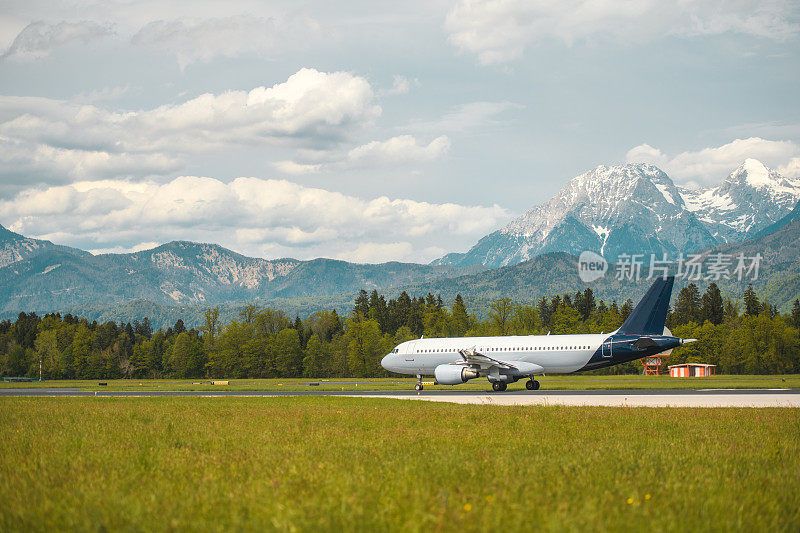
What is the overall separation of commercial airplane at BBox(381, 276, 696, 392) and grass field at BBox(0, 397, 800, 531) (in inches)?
979

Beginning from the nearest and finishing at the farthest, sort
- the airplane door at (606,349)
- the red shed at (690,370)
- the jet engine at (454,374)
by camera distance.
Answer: the airplane door at (606,349) → the jet engine at (454,374) → the red shed at (690,370)

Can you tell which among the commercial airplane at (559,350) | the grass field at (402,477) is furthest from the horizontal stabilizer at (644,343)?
the grass field at (402,477)

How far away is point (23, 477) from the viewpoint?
32.1 ft

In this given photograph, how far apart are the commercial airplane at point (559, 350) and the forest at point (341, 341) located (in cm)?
6921

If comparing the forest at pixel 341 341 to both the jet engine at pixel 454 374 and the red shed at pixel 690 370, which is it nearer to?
the red shed at pixel 690 370

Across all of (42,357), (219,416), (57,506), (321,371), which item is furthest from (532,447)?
(42,357)

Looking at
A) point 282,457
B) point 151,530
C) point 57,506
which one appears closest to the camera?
point 151,530

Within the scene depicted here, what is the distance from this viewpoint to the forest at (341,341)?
107312 millimetres

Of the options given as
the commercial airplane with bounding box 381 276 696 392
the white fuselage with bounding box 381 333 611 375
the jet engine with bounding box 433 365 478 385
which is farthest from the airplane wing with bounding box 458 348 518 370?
the white fuselage with bounding box 381 333 611 375

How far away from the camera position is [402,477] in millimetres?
9344

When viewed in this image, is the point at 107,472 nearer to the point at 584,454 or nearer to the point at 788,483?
the point at 584,454

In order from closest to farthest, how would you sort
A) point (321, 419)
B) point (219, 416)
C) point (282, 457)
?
point (282, 457)
point (321, 419)
point (219, 416)

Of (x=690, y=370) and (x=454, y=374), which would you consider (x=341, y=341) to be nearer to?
(x=690, y=370)

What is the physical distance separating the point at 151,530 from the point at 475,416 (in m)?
15.7
